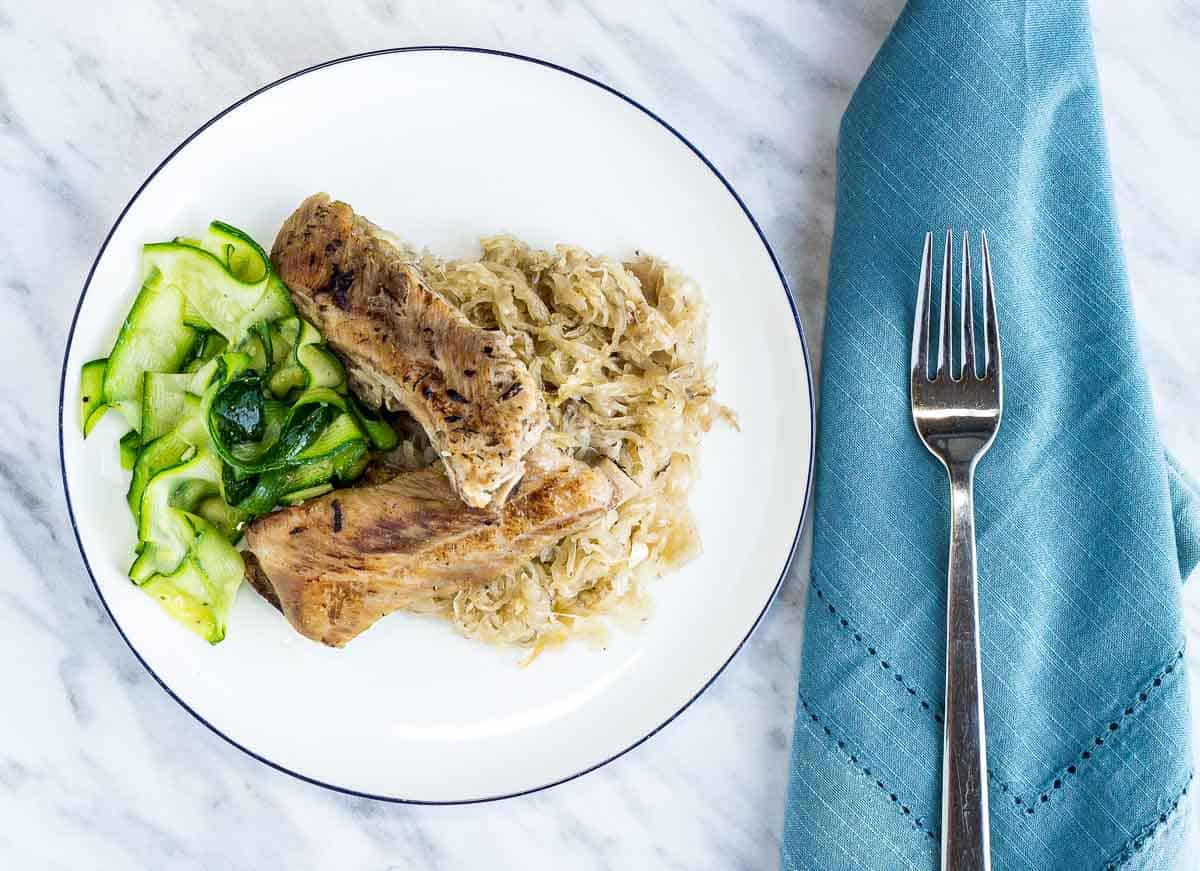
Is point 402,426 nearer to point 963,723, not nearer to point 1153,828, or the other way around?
point 963,723

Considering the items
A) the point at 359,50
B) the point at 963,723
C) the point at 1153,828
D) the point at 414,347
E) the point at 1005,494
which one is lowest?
the point at 1153,828

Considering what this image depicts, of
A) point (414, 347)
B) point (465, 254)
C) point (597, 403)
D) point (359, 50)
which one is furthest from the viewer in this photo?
point (359, 50)

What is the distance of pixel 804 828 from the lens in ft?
12.2

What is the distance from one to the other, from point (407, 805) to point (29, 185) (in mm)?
2818

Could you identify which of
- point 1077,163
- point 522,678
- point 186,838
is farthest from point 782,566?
point 186,838

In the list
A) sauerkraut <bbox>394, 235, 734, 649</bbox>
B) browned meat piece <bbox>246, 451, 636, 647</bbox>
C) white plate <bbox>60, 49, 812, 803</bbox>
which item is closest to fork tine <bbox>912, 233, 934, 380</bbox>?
white plate <bbox>60, 49, 812, 803</bbox>

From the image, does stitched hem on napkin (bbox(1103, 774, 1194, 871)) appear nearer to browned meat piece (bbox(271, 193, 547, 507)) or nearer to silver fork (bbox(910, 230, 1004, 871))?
silver fork (bbox(910, 230, 1004, 871))

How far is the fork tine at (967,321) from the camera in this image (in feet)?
11.7

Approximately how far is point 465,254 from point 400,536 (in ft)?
3.60

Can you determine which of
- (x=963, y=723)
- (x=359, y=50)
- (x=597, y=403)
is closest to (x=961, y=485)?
(x=963, y=723)

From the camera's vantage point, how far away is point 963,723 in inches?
141

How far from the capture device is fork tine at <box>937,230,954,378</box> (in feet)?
11.7

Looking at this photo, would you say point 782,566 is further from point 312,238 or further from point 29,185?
point 29,185

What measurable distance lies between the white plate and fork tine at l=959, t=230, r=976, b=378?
57cm
